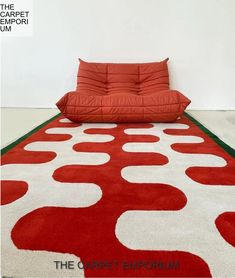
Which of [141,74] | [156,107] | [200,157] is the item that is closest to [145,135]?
[156,107]

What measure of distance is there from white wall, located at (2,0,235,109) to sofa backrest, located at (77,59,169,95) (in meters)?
0.21

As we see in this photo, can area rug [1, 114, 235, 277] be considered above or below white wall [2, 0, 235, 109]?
below

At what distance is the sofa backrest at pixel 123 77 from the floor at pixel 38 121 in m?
0.46

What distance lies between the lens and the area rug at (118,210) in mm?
642

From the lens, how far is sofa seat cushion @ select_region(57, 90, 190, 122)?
196 cm

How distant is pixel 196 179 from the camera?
1073 mm

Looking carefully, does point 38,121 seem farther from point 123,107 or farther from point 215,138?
point 215,138

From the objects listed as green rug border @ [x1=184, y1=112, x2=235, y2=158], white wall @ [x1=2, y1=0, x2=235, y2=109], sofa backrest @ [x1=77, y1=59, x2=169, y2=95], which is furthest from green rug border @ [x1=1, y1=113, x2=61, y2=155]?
→ green rug border @ [x1=184, y1=112, x2=235, y2=158]

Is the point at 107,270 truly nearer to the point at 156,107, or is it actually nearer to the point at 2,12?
the point at 156,107

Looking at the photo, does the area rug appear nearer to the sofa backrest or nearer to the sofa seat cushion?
the sofa seat cushion

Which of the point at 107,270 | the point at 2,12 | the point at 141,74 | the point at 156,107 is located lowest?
the point at 107,270

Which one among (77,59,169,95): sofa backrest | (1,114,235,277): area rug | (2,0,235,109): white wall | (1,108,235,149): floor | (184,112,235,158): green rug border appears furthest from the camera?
(2,0,235,109): white wall

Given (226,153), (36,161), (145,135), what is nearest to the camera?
(36,161)

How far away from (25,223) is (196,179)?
70cm
